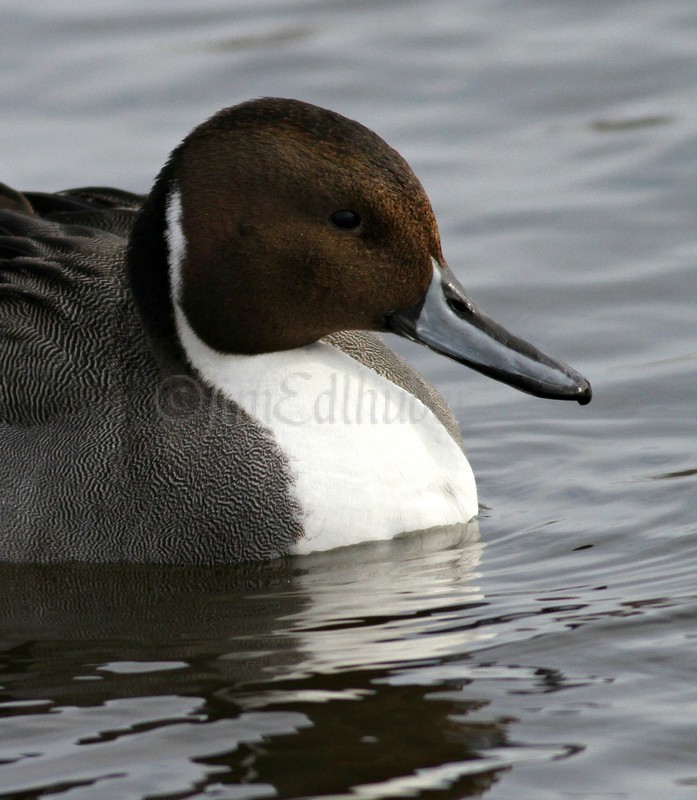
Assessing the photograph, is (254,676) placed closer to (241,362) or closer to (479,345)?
(241,362)

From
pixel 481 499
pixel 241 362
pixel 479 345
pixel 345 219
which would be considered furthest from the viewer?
pixel 481 499

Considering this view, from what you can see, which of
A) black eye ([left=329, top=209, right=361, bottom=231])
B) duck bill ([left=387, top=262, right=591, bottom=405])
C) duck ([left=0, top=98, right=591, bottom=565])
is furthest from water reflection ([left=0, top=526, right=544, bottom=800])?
black eye ([left=329, top=209, right=361, bottom=231])

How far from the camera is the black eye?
16.8ft

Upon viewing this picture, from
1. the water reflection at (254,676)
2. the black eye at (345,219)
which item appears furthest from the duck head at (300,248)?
the water reflection at (254,676)

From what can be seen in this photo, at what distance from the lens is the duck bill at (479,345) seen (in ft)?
17.1

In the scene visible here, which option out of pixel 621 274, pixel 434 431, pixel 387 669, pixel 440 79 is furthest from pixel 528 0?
pixel 387 669

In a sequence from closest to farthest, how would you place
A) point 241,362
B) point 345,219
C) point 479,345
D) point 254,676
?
point 254,676 → point 345,219 → point 479,345 → point 241,362

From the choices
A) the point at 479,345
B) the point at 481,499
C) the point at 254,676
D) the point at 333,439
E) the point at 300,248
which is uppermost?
the point at 300,248

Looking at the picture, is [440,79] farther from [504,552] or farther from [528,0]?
[504,552]

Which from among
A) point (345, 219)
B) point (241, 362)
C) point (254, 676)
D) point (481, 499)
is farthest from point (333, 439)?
point (254, 676)

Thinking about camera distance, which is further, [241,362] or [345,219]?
[241,362]

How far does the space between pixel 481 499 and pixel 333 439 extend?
33.9 inches

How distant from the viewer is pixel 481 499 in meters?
5.95

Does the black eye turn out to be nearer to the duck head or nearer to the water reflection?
the duck head
